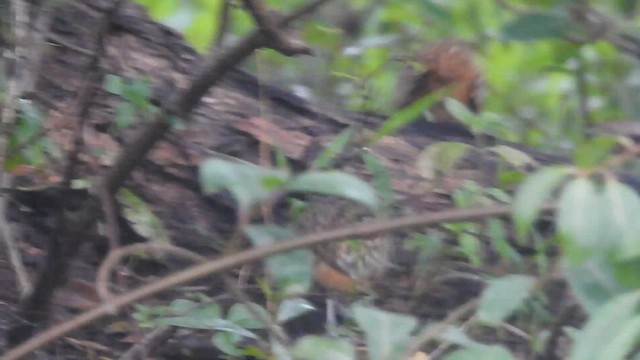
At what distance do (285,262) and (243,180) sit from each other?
0.11 metres

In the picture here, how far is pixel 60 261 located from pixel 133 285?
32 cm

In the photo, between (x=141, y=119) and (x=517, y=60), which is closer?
(x=141, y=119)

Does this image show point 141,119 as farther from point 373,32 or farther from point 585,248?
point 373,32

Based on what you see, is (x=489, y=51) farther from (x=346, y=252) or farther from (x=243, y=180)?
(x=243, y=180)

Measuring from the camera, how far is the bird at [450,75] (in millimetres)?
3432

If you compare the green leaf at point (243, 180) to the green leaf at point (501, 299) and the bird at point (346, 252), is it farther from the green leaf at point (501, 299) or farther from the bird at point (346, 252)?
the bird at point (346, 252)

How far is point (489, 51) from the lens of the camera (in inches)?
148

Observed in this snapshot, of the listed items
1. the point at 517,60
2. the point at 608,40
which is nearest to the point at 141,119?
the point at 608,40

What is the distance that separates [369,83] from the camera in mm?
1882

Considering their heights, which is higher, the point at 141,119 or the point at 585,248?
the point at 585,248

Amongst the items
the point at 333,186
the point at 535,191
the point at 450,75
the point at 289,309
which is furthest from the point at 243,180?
the point at 450,75

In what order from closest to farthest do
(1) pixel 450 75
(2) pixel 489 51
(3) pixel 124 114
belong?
1. (3) pixel 124 114
2. (1) pixel 450 75
3. (2) pixel 489 51

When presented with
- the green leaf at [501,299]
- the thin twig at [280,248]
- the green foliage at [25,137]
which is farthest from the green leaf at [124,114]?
the green leaf at [501,299]

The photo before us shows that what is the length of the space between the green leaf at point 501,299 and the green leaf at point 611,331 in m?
0.11
